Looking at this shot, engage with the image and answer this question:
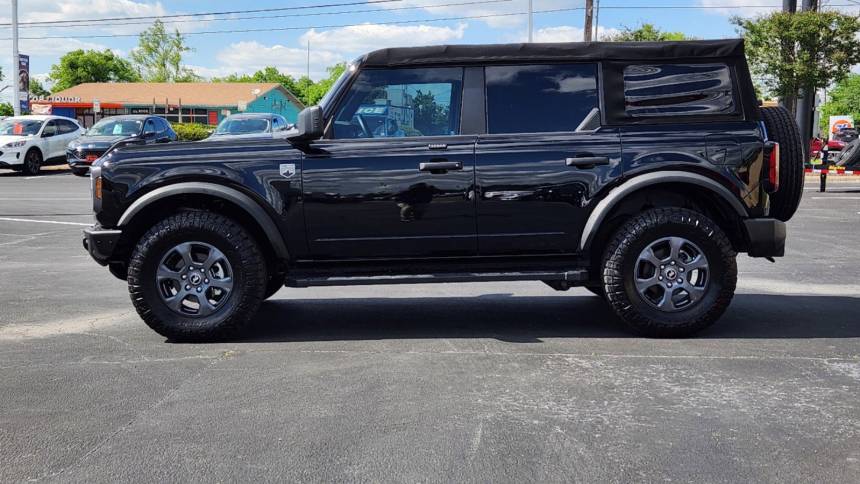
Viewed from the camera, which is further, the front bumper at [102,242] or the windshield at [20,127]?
the windshield at [20,127]

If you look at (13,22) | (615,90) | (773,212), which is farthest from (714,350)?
(13,22)

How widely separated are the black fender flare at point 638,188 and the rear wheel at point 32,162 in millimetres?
24511

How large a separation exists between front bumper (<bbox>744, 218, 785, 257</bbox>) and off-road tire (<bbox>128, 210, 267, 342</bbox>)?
3263mm

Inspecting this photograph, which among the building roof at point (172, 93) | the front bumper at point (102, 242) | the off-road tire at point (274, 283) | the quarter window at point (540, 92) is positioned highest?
the building roof at point (172, 93)

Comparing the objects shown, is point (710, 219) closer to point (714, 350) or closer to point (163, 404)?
point (714, 350)

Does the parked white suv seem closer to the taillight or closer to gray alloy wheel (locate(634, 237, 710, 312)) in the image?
the taillight

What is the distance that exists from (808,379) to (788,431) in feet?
3.25

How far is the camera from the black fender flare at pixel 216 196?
5.70 metres

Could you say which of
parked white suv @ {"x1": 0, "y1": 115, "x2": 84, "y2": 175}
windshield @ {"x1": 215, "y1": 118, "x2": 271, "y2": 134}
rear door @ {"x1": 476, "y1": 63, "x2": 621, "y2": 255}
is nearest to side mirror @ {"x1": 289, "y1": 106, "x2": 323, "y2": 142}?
rear door @ {"x1": 476, "y1": 63, "x2": 621, "y2": 255}

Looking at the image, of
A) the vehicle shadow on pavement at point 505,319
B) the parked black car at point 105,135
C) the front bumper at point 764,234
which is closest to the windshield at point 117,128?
the parked black car at point 105,135

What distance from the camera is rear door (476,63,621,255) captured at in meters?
5.76

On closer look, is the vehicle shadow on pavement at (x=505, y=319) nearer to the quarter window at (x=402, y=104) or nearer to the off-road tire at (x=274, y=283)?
the off-road tire at (x=274, y=283)

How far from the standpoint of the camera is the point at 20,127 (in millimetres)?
26984

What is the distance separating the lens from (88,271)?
361 inches
